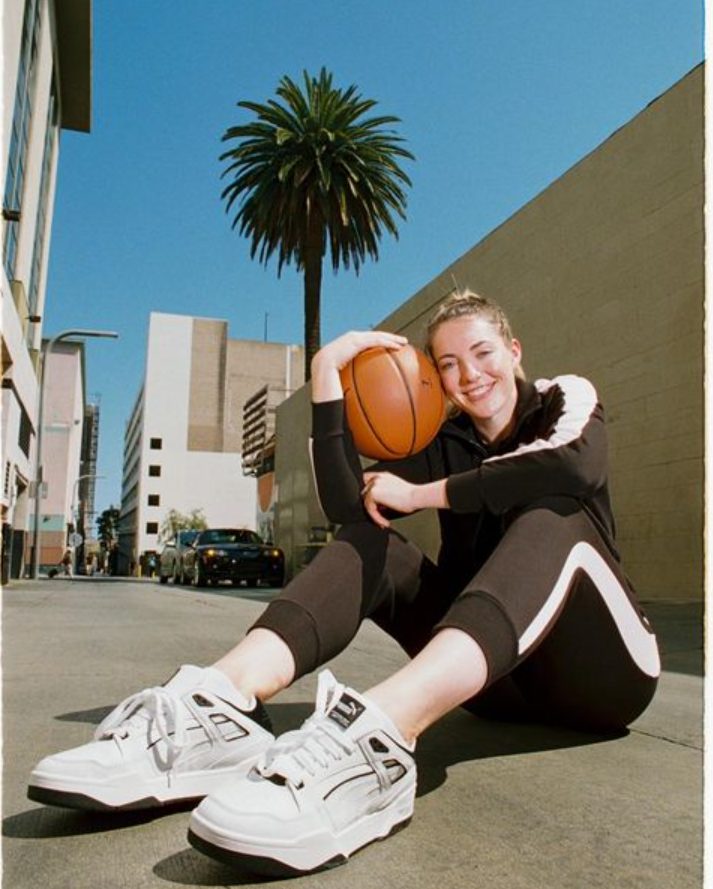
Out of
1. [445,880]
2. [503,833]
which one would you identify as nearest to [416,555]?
[503,833]

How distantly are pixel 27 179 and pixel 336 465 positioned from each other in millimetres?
22629

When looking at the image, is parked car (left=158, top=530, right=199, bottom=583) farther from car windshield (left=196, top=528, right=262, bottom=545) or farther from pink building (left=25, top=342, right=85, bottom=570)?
pink building (left=25, top=342, right=85, bottom=570)

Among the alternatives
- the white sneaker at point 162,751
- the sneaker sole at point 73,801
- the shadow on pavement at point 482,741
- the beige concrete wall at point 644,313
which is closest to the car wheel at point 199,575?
the beige concrete wall at point 644,313

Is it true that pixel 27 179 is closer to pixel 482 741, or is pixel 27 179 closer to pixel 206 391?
pixel 482 741

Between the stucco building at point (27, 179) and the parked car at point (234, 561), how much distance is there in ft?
13.0

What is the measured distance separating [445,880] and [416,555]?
3.09 ft

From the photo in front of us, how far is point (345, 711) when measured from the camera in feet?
4.33

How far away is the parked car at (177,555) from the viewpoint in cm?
1900

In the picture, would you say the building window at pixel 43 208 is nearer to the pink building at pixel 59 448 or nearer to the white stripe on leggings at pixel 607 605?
the white stripe on leggings at pixel 607 605

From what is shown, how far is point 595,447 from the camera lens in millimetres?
1753

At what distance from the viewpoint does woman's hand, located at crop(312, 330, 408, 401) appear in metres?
2.10

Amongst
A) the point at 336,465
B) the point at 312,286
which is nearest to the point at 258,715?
the point at 336,465

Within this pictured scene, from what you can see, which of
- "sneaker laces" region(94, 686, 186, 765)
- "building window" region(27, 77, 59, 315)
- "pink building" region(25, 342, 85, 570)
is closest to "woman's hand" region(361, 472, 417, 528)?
"sneaker laces" region(94, 686, 186, 765)

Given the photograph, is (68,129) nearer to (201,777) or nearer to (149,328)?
(201,777)
